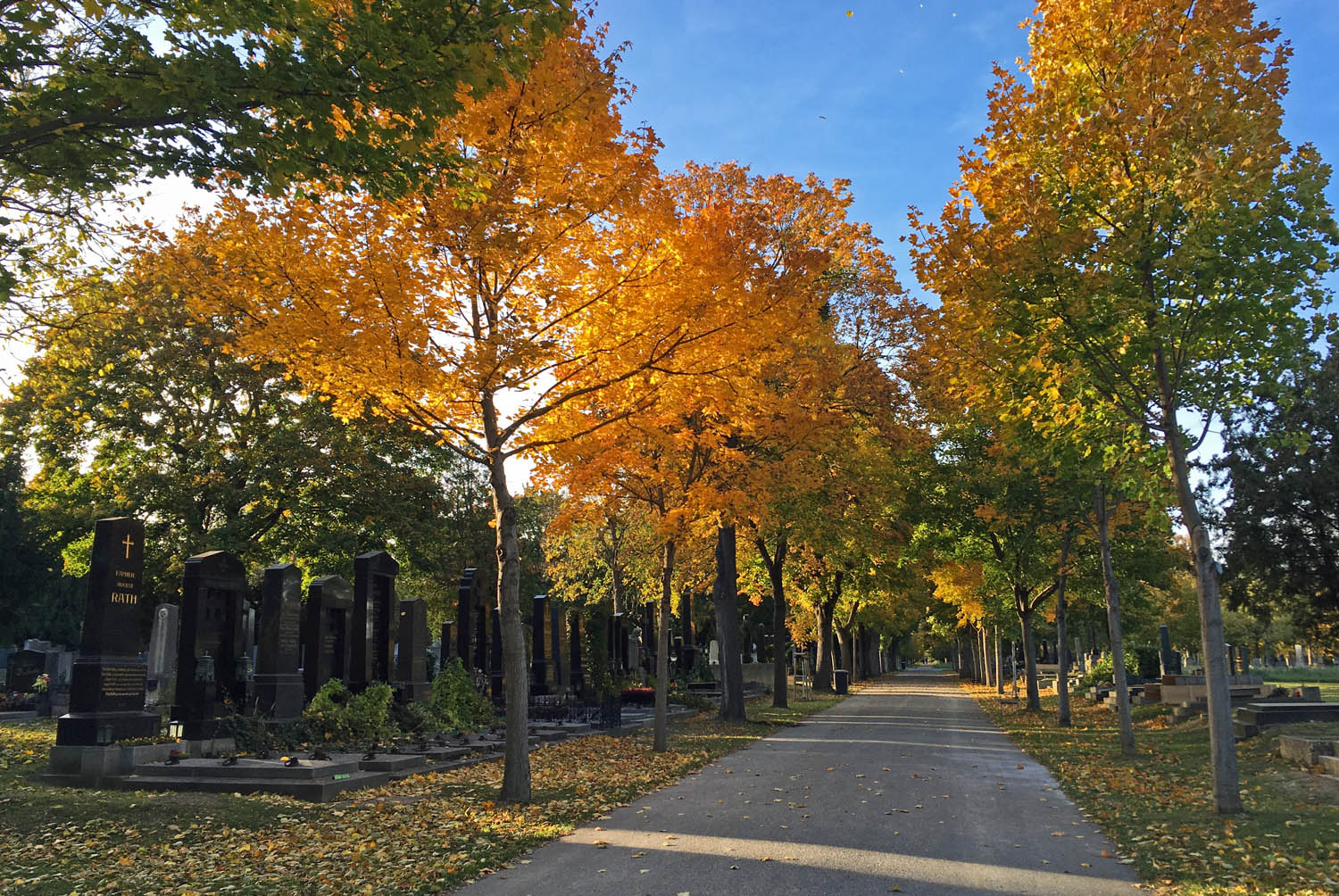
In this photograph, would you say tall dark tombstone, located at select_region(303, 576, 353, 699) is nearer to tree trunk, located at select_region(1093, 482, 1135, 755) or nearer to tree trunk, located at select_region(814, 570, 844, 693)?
tree trunk, located at select_region(1093, 482, 1135, 755)

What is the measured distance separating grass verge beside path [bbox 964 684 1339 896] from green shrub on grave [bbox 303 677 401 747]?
10.8 metres

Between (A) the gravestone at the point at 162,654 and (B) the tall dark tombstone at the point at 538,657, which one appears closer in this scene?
(A) the gravestone at the point at 162,654

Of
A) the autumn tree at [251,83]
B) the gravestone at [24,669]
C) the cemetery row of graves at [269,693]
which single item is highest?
the autumn tree at [251,83]

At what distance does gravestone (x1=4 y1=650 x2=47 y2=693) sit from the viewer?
93.8 feet

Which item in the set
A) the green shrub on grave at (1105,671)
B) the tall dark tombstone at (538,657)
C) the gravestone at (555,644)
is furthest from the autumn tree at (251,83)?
the green shrub on grave at (1105,671)

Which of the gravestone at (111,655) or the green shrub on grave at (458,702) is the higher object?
the gravestone at (111,655)

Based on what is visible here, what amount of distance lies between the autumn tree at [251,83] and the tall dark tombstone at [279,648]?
10.4m

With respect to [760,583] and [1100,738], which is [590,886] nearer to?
[1100,738]

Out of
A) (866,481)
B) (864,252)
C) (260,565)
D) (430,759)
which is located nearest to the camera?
(430,759)

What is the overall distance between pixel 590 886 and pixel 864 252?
61.1ft

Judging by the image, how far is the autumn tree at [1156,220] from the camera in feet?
31.3

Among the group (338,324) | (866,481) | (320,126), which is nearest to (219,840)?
(338,324)

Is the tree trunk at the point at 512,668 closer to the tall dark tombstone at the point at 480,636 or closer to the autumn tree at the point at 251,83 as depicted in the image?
the autumn tree at the point at 251,83

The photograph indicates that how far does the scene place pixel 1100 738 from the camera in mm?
18359
